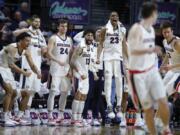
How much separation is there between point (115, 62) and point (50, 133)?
11.1 feet

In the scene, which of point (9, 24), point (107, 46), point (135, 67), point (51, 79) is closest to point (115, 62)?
point (107, 46)

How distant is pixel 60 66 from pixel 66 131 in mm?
2390

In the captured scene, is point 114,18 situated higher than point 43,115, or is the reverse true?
point 114,18

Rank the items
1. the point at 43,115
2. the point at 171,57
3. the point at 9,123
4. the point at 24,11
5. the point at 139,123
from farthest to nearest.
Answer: the point at 24,11, the point at 139,123, the point at 43,115, the point at 9,123, the point at 171,57

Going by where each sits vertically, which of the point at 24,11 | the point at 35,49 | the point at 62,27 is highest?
the point at 24,11

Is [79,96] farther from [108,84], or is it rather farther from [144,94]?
[144,94]

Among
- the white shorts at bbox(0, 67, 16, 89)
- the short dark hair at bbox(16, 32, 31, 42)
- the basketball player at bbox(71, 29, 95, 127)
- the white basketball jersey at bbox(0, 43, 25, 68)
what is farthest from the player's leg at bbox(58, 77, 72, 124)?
the short dark hair at bbox(16, 32, 31, 42)

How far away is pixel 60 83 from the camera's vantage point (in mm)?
15484

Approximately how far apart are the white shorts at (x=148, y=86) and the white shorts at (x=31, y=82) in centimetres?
518

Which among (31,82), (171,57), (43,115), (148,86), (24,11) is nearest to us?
(148,86)

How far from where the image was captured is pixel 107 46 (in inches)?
617

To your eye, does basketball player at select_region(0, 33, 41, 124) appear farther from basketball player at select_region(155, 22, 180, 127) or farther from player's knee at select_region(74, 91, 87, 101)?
basketball player at select_region(155, 22, 180, 127)

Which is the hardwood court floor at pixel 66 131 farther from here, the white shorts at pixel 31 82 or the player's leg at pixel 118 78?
the white shorts at pixel 31 82

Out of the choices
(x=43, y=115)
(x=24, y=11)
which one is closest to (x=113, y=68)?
(x=43, y=115)
